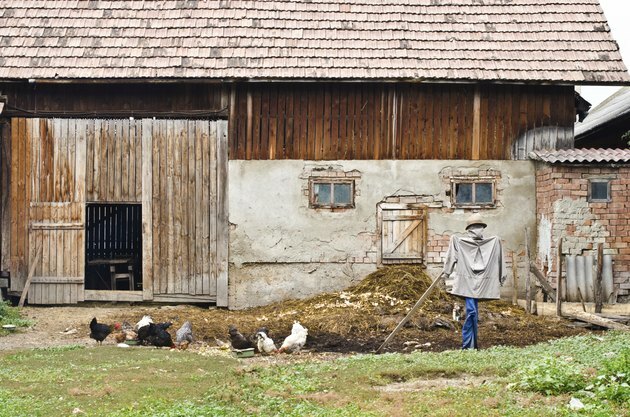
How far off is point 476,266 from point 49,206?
9.06m

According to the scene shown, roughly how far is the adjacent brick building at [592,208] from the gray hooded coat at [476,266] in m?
3.82

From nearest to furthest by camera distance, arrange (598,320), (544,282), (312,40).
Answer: (598,320)
(544,282)
(312,40)

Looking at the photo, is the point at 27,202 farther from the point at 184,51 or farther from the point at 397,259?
the point at 397,259

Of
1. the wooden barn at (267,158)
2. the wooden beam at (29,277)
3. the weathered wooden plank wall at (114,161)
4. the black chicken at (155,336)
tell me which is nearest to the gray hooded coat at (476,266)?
the black chicken at (155,336)

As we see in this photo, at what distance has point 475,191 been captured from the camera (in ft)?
56.4

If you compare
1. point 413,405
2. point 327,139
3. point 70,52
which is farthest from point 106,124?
point 413,405

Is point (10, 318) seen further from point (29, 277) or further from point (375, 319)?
point (375, 319)


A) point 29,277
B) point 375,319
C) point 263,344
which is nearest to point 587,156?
point 375,319

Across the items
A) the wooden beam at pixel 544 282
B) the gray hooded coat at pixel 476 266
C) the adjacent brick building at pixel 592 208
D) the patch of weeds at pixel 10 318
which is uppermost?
the adjacent brick building at pixel 592 208

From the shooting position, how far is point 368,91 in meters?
17.3

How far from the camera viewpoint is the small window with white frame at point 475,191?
17.2m

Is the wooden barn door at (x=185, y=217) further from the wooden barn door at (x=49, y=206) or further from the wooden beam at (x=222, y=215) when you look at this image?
the wooden barn door at (x=49, y=206)

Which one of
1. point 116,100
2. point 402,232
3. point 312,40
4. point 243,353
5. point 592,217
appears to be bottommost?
point 243,353

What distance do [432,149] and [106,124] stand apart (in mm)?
6517
